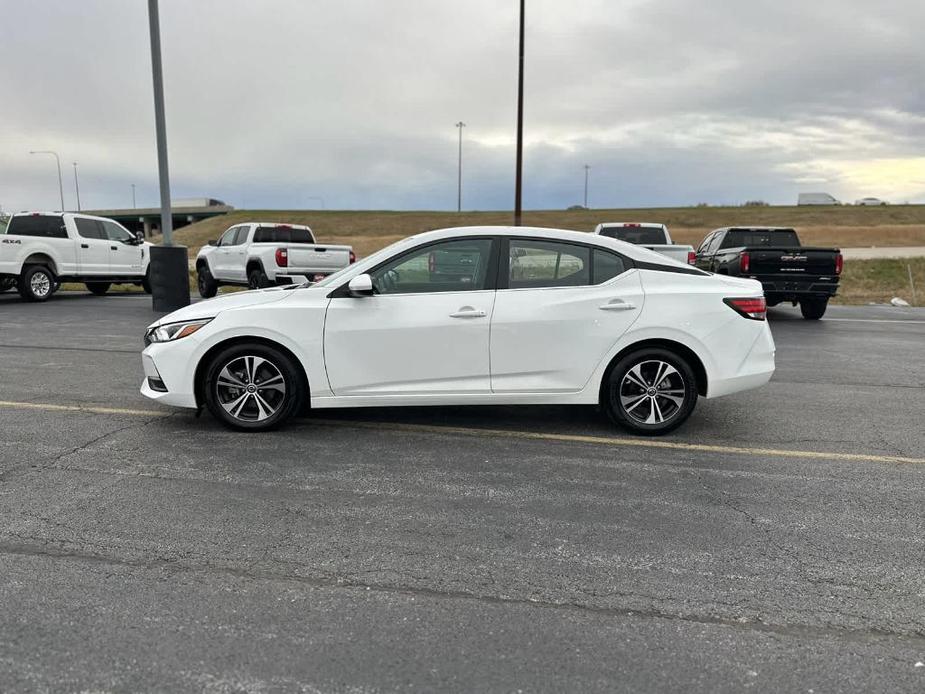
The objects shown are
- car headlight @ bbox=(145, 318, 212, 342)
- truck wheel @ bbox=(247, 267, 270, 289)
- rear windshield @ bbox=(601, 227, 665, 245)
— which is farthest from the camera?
truck wheel @ bbox=(247, 267, 270, 289)

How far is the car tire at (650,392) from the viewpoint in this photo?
536 centimetres

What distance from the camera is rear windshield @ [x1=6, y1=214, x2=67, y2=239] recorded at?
15627 millimetres

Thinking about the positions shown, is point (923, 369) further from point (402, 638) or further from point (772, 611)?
point (402, 638)

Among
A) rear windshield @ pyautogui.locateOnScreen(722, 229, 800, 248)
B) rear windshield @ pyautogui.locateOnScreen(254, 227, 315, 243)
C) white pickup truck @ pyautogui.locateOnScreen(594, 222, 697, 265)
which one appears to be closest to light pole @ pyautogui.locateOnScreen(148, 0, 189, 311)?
rear windshield @ pyautogui.locateOnScreen(254, 227, 315, 243)

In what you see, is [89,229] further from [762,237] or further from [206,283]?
[762,237]

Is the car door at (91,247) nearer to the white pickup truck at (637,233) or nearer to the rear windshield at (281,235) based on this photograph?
the rear windshield at (281,235)

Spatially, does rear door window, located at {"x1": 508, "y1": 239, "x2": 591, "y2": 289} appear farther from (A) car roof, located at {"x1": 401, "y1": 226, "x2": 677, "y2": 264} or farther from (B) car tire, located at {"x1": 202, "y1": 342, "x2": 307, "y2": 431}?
(B) car tire, located at {"x1": 202, "y1": 342, "x2": 307, "y2": 431}

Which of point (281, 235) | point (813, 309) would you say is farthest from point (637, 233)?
point (281, 235)

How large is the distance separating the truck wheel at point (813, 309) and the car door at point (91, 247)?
15.5m

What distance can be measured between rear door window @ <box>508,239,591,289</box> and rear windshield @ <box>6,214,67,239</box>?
14.4 m

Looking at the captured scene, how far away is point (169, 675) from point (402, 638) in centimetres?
85

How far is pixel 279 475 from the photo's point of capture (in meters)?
4.52

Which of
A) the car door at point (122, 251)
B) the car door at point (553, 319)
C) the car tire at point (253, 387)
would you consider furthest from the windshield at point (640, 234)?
the car door at point (122, 251)

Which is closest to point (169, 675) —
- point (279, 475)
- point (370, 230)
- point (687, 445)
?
point (279, 475)
